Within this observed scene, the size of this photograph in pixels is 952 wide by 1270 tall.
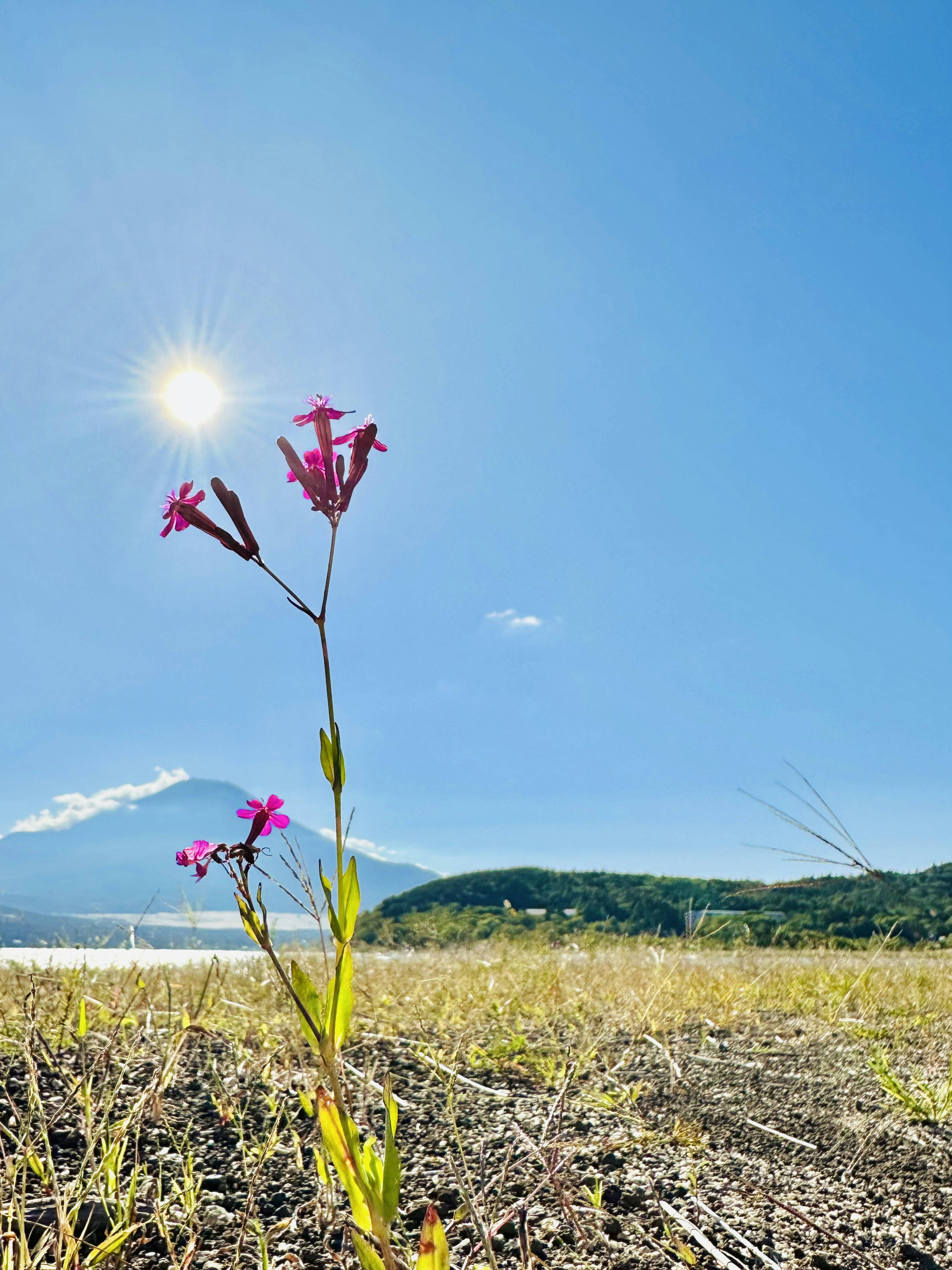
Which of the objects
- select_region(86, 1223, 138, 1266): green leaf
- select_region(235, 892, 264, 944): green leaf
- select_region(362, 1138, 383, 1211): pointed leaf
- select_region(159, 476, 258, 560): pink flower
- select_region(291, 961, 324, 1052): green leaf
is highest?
select_region(159, 476, 258, 560): pink flower

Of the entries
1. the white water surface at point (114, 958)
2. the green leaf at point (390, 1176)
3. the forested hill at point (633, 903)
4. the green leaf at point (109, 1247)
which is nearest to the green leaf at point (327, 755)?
the green leaf at point (390, 1176)

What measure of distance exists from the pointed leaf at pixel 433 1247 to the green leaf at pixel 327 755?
2.01 feet

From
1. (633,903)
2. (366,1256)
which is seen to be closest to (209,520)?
(366,1256)

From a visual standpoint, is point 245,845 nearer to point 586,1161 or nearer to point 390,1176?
point 390,1176

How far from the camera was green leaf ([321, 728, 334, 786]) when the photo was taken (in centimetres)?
131

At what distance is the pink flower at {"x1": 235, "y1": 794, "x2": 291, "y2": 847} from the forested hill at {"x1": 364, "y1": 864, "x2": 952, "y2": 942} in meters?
7.30

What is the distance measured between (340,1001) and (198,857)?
42 cm

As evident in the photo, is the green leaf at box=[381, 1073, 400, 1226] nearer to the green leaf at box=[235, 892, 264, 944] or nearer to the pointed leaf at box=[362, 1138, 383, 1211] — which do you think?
the pointed leaf at box=[362, 1138, 383, 1211]

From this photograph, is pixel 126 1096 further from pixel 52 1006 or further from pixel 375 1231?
pixel 375 1231

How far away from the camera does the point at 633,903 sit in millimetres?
17547

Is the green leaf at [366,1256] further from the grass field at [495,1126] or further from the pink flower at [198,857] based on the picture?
the pink flower at [198,857]

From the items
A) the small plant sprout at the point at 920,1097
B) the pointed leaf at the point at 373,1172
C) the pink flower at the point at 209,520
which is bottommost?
the small plant sprout at the point at 920,1097

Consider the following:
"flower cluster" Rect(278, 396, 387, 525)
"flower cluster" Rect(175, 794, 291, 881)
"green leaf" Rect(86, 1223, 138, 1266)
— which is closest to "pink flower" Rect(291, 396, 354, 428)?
"flower cluster" Rect(278, 396, 387, 525)

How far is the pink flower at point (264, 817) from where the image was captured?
1506mm
